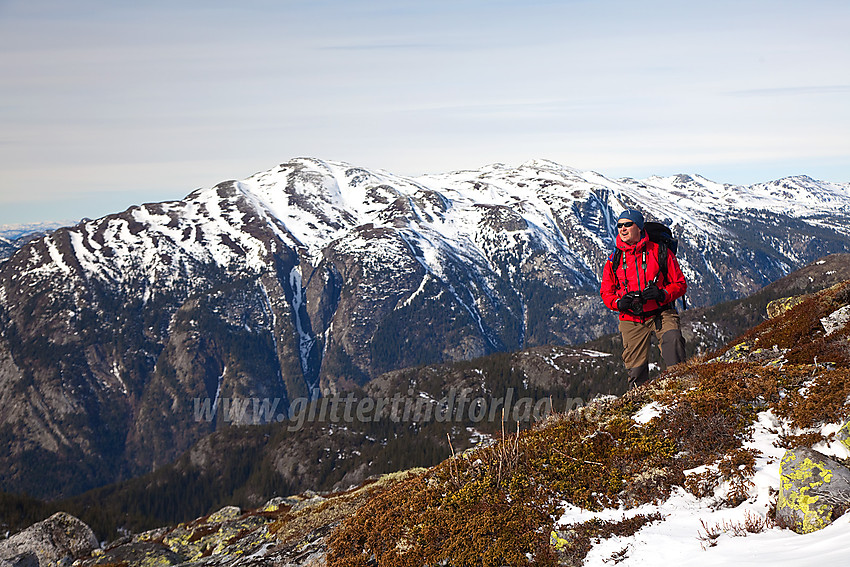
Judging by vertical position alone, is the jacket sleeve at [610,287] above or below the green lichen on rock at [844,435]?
above

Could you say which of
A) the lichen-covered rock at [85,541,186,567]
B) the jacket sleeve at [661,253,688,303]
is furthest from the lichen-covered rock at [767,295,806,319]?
the lichen-covered rock at [85,541,186,567]

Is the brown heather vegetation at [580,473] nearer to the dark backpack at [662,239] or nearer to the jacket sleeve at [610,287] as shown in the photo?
the jacket sleeve at [610,287]

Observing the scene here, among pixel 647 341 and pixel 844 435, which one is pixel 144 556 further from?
pixel 844 435

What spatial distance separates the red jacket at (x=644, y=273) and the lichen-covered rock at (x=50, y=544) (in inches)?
1414

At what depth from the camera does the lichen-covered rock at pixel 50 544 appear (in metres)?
34.1

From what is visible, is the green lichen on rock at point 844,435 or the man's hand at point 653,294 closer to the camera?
the green lichen on rock at point 844,435

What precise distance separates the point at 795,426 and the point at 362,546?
8420mm

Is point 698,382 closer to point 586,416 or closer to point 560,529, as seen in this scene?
point 586,416

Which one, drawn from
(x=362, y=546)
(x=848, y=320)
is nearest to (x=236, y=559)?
(x=362, y=546)

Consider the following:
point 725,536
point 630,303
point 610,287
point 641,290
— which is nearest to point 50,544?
point 610,287

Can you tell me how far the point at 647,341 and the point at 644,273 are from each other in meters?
1.91

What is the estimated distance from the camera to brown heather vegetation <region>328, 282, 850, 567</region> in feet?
32.3

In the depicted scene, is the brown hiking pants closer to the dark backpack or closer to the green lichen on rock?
the dark backpack

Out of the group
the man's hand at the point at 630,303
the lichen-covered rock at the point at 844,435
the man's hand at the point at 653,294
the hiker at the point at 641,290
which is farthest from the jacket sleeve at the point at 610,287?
the lichen-covered rock at the point at 844,435
